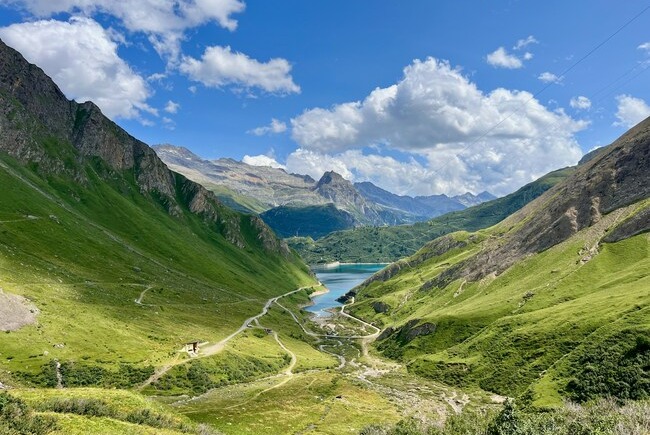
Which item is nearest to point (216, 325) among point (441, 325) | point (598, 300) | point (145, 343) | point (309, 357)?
point (309, 357)

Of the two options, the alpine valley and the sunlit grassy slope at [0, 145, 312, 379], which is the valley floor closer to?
the alpine valley

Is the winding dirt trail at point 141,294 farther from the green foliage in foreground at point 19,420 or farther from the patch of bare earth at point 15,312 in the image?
the green foliage in foreground at point 19,420

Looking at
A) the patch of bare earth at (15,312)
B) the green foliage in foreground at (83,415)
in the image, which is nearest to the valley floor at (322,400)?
the green foliage in foreground at (83,415)

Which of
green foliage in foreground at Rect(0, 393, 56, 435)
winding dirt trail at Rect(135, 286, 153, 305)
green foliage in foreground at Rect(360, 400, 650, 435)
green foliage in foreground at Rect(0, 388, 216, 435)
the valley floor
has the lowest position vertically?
the valley floor

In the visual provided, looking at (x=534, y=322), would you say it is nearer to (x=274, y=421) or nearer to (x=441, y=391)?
(x=441, y=391)

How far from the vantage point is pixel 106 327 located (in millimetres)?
109375

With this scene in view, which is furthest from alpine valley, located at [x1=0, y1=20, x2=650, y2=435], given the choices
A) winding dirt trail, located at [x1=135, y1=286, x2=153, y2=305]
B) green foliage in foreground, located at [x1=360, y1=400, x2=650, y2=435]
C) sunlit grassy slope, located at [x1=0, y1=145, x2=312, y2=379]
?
winding dirt trail, located at [x1=135, y1=286, x2=153, y2=305]

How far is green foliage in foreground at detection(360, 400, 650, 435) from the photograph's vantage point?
151 feet

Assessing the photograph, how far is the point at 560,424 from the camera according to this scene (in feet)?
167

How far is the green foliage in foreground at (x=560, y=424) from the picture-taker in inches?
1809

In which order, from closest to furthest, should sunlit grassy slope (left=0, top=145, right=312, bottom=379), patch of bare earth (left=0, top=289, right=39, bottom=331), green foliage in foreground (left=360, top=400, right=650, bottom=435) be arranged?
green foliage in foreground (left=360, top=400, right=650, bottom=435)
patch of bare earth (left=0, top=289, right=39, bottom=331)
sunlit grassy slope (left=0, top=145, right=312, bottom=379)

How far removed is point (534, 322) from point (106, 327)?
117m

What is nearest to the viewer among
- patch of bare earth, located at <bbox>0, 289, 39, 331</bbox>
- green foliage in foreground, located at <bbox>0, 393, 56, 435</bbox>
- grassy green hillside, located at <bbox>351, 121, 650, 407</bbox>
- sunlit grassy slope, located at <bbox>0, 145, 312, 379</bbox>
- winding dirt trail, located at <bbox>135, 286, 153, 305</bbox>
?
green foliage in foreground, located at <bbox>0, 393, 56, 435</bbox>

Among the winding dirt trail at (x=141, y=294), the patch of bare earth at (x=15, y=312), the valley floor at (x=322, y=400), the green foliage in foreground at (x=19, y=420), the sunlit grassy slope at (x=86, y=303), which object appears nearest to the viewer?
the green foliage in foreground at (x=19, y=420)
